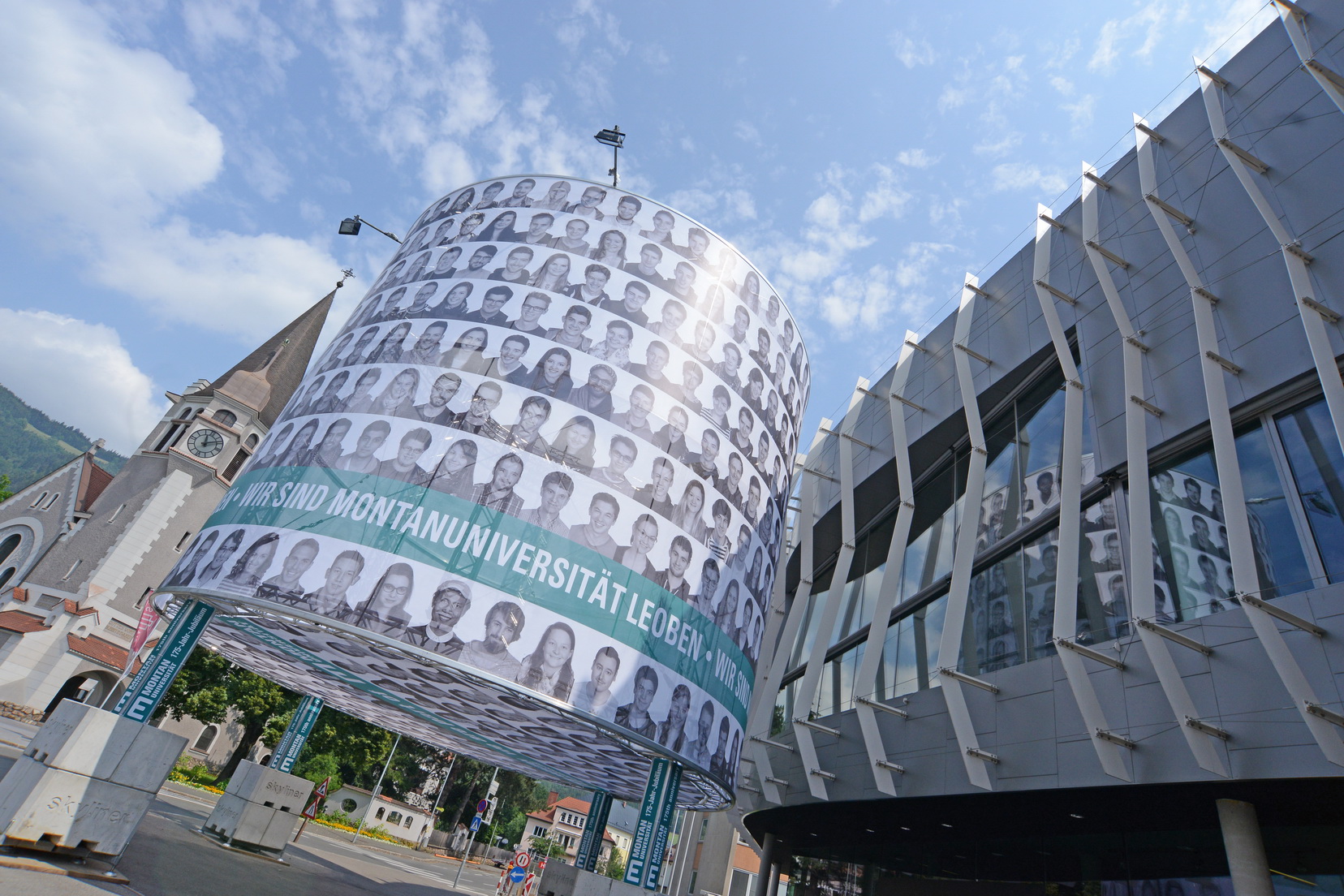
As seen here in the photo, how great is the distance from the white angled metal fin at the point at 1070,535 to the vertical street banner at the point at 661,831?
8542 mm

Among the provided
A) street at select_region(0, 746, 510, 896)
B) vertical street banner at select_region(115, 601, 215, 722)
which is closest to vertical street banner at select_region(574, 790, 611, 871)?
street at select_region(0, 746, 510, 896)

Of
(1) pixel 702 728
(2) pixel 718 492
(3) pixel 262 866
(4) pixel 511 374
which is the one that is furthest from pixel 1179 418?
(3) pixel 262 866

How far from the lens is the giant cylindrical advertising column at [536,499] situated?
1395 centimetres

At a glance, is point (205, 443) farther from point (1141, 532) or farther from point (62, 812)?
point (1141, 532)

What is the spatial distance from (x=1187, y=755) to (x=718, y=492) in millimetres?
10385

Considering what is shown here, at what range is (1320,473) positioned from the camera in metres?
10.5

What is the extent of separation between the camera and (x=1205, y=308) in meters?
12.7

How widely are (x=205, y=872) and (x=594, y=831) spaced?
13.0m

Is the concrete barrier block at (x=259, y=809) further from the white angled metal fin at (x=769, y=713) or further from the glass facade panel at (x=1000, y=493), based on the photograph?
the glass facade panel at (x=1000, y=493)

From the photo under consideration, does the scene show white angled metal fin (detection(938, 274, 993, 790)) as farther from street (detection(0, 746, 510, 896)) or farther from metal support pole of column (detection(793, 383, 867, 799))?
street (detection(0, 746, 510, 896))

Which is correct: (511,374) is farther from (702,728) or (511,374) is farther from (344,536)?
(702,728)

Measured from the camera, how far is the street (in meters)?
10.9

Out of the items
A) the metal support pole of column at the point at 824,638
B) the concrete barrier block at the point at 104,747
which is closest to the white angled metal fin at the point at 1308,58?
the metal support pole of column at the point at 824,638

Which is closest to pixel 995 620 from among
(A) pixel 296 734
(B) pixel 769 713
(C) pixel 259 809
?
(B) pixel 769 713
